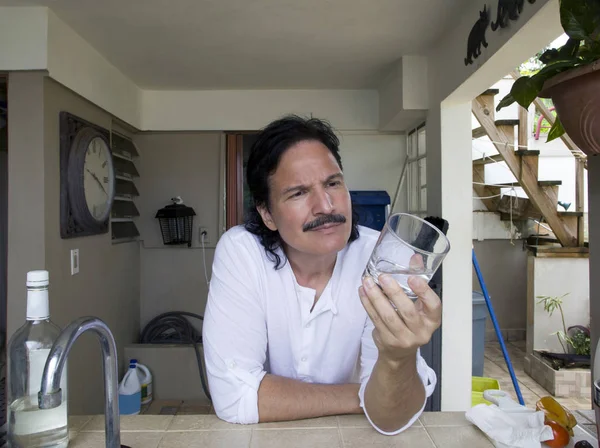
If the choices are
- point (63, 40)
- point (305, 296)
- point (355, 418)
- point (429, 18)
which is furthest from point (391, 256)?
point (63, 40)

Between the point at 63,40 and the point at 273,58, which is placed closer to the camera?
the point at 63,40

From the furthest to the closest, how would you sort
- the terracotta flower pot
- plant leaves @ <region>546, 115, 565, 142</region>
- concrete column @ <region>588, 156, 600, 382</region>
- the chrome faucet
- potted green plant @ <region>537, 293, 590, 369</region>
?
potted green plant @ <region>537, 293, 590, 369</region>
plant leaves @ <region>546, 115, 565, 142</region>
concrete column @ <region>588, 156, 600, 382</region>
the terracotta flower pot
the chrome faucet

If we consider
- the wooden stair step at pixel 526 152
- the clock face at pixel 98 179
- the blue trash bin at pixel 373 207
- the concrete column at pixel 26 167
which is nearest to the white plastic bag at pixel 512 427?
the concrete column at pixel 26 167

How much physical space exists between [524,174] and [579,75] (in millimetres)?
2762

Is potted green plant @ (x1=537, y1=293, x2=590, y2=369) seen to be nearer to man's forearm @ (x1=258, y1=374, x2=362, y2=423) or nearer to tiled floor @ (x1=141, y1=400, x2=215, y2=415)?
tiled floor @ (x1=141, y1=400, x2=215, y2=415)

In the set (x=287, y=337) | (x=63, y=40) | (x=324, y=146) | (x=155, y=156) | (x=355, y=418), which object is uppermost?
(x=63, y=40)

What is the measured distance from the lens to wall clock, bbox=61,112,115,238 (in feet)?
7.68

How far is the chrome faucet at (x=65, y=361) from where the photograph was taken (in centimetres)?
55

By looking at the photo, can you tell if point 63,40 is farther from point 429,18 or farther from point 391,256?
point 391,256

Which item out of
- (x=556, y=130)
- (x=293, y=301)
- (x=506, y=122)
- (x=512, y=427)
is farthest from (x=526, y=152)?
(x=512, y=427)

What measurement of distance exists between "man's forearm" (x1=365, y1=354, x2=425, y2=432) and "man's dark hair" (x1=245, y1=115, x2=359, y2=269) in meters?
0.46

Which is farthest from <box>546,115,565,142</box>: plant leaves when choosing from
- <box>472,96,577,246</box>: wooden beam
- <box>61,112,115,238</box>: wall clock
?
<box>61,112,115,238</box>: wall clock

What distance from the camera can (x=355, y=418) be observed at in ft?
3.29

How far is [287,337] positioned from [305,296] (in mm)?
129
